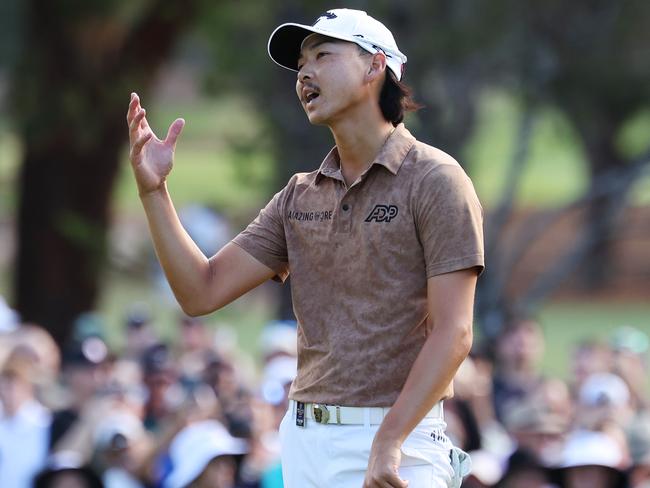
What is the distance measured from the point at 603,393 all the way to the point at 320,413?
5.58 m

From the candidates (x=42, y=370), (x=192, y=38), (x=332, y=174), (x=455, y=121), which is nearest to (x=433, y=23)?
(x=455, y=121)

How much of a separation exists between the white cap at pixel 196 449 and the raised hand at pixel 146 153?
325 centimetres

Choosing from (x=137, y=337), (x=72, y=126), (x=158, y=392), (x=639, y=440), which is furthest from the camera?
(x=72, y=126)

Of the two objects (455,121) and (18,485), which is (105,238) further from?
(18,485)

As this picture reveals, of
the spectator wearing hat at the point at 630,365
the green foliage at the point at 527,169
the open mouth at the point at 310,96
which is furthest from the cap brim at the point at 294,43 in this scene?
the green foliage at the point at 527,169

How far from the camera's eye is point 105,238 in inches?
650

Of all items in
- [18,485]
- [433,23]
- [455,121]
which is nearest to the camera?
[18,485]

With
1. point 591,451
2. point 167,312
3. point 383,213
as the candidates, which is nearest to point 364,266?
point 383,213

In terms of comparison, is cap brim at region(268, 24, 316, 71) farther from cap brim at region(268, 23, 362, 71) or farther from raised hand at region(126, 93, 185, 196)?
raised hand at region(126, 93, 185, 196)

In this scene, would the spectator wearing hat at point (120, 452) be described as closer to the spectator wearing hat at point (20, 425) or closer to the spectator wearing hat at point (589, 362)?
the spectator wearing hat at point (20, 425)

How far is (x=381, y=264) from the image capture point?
4.25 meters

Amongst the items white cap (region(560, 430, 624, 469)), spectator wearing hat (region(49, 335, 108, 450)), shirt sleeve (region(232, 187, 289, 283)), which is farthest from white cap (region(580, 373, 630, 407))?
shirt sleeve (region(232, 187, 289, 283))

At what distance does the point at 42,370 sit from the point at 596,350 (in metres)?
5.11

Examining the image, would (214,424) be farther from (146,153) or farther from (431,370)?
(431,370)
